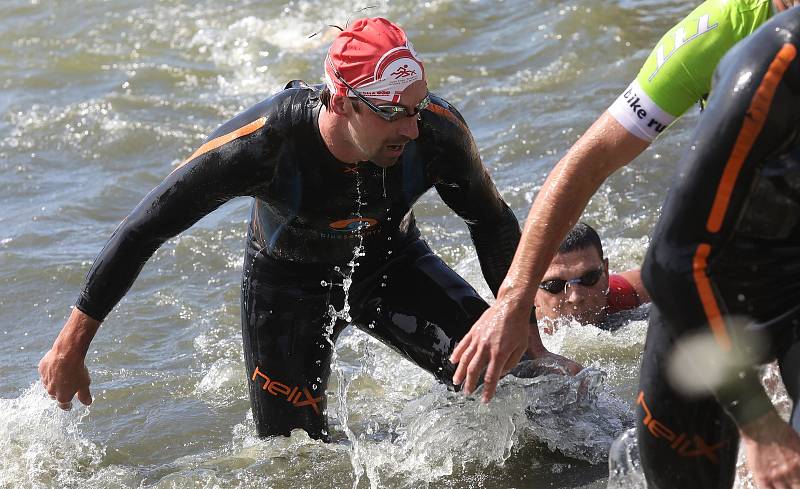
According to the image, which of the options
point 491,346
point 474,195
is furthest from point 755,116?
A: point 474,195

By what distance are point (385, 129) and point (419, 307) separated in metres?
0.93

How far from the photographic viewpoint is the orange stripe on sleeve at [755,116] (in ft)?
9.01

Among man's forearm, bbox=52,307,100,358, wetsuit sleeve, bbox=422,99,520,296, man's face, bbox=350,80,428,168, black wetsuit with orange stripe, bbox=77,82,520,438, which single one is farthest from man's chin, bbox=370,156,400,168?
man's forearm, bbox=52,307,100,358

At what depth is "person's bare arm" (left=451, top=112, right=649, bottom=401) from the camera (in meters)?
3.59

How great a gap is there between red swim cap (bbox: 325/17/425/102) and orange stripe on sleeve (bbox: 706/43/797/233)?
1708 millimetres

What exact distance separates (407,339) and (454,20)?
933cm

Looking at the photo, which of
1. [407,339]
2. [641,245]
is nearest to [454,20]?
[641,245]

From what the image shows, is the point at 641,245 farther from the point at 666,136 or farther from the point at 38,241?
the point at 38,241

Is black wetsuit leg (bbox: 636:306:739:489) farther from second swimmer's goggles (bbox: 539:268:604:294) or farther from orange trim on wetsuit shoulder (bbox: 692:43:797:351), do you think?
second swimmer's goggles (bbox: 539:268:604:294)

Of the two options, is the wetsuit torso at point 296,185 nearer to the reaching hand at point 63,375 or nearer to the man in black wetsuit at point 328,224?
the man in black wetsuit at point 328,224

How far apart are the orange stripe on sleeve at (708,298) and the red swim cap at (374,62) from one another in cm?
166

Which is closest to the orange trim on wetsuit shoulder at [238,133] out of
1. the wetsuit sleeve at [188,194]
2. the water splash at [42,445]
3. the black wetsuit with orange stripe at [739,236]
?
the wetsuit sleeve at [188,194]

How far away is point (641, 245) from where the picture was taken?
7.82m

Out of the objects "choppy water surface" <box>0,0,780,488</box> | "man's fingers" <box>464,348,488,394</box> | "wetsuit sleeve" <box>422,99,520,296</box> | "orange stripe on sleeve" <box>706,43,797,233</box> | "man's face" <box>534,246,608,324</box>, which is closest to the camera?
"orange stripe on sleeve" <box>706,43,797,233</box>
